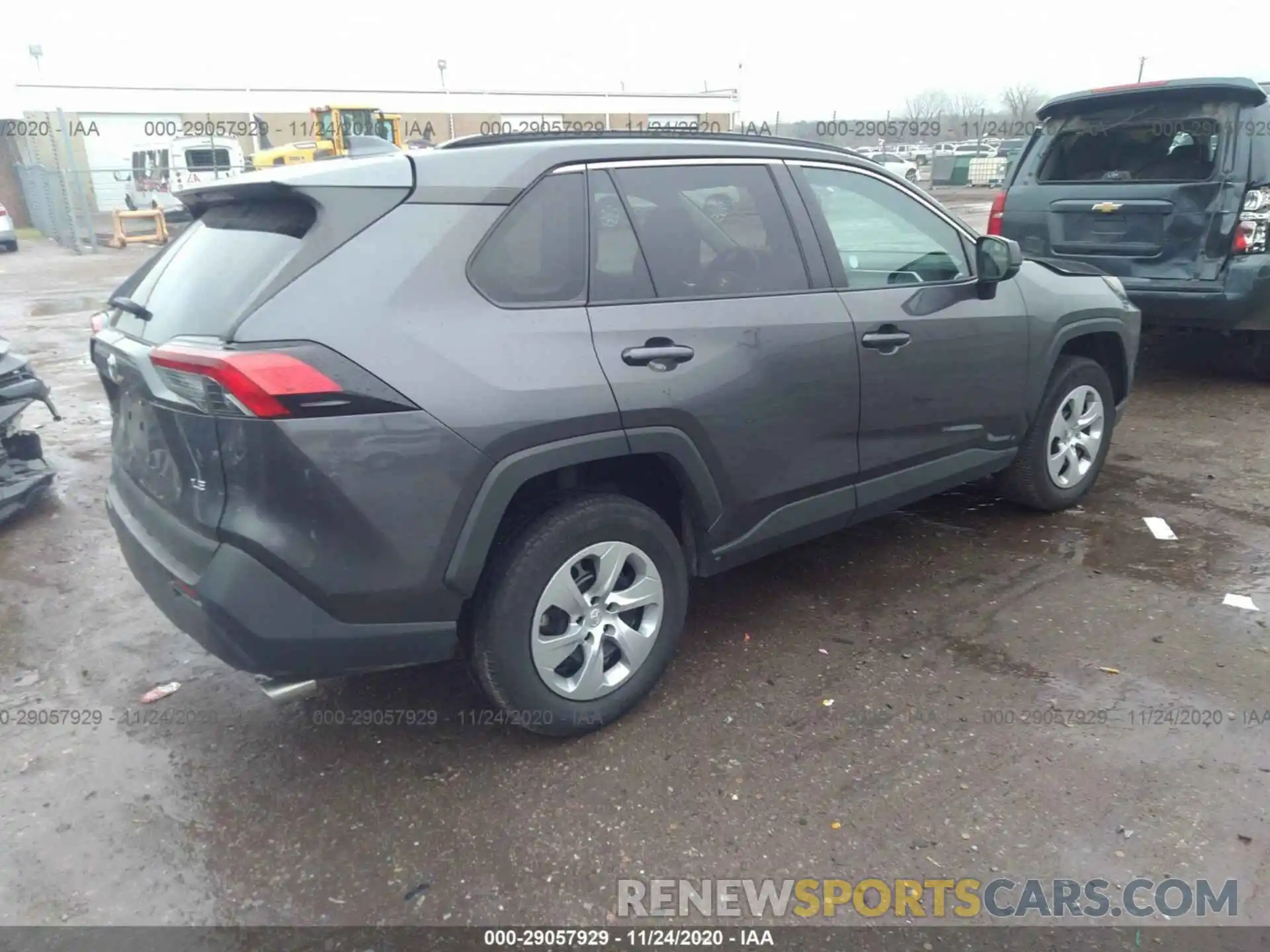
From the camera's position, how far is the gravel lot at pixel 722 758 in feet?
8.15

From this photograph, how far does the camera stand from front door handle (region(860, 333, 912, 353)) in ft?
11.3

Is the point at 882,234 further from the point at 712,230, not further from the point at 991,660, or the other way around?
the point at 991,660

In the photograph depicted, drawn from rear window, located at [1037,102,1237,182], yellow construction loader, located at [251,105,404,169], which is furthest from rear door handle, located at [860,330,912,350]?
yellow construction loader, located at [251,105,404,169]

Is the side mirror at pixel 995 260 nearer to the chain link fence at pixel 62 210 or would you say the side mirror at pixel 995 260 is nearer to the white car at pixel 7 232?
the chain link fence at pixel 62 210

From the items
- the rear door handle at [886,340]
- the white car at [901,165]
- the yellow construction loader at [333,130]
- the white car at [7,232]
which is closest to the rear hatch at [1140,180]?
the rear door handle at [886,340]

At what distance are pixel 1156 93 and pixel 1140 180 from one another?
21.5 inches

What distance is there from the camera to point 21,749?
10.0 ft

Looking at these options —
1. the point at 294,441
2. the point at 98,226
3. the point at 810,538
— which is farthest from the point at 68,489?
the point at 98,226

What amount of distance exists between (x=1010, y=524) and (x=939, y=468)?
0.93m

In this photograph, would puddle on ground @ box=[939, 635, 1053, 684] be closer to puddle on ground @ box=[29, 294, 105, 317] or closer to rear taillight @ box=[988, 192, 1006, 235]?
rear taillight @ box=[988, 192, 1006, 235]

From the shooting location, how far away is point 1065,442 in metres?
4.57

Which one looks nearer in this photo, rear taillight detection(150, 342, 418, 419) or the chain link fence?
rear taillight detection(150, 342, 418, 419)

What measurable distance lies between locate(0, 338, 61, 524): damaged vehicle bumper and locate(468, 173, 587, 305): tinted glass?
3513mm

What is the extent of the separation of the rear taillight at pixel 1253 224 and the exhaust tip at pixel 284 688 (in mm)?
6212
